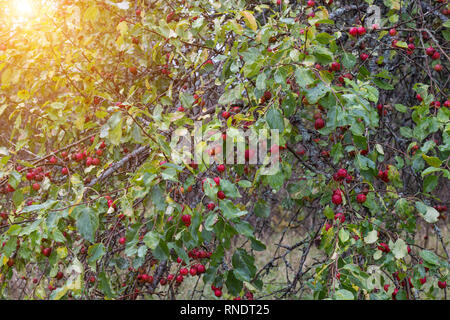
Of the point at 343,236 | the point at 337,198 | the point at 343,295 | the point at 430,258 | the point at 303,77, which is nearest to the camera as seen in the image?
the point at 343,295

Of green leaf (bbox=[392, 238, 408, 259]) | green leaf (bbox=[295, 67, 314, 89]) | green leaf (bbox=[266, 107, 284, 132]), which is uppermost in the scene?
green leaf (bbox=[295, 67, 314, 89])

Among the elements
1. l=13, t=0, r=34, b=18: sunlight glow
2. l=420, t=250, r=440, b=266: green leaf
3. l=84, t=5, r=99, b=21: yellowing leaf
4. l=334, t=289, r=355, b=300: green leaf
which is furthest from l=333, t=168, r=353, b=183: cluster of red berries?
l=13, t=0, r=34, b=18: sunlight glow

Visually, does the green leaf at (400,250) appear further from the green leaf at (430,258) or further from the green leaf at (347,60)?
the green leaf at (347,60)

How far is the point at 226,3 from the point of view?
161 cm

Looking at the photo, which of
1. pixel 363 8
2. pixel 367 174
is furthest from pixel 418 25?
pixel 367 174

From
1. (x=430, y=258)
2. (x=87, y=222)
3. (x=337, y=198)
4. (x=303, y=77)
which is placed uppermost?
(x=303, y=77)

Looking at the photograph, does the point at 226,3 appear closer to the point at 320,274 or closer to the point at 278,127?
the point at 278,127

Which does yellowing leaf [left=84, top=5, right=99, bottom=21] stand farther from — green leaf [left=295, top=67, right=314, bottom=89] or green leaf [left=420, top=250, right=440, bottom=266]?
green leaf [left=420, top=250, right=440, bottom=266]

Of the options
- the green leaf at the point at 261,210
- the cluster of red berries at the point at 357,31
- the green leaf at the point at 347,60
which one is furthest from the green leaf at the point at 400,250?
the cluster of red berries at the point at 357,31

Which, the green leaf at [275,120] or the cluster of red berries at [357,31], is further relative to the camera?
the cluster of red berries at [357,31]

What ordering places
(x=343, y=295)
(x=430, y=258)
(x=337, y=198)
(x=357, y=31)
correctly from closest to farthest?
(x=343, y=295) → (x=430, y=258) → (x=337, y=198) → (x=357, y=31)

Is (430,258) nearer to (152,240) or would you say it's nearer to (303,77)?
(303,77)

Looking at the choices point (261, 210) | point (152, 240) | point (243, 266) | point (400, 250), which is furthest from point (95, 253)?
point (400, 250)

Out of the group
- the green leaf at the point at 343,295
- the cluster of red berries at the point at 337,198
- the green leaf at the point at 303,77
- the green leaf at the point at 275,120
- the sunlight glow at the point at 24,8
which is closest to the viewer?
the green leaf at the point at 343,295
